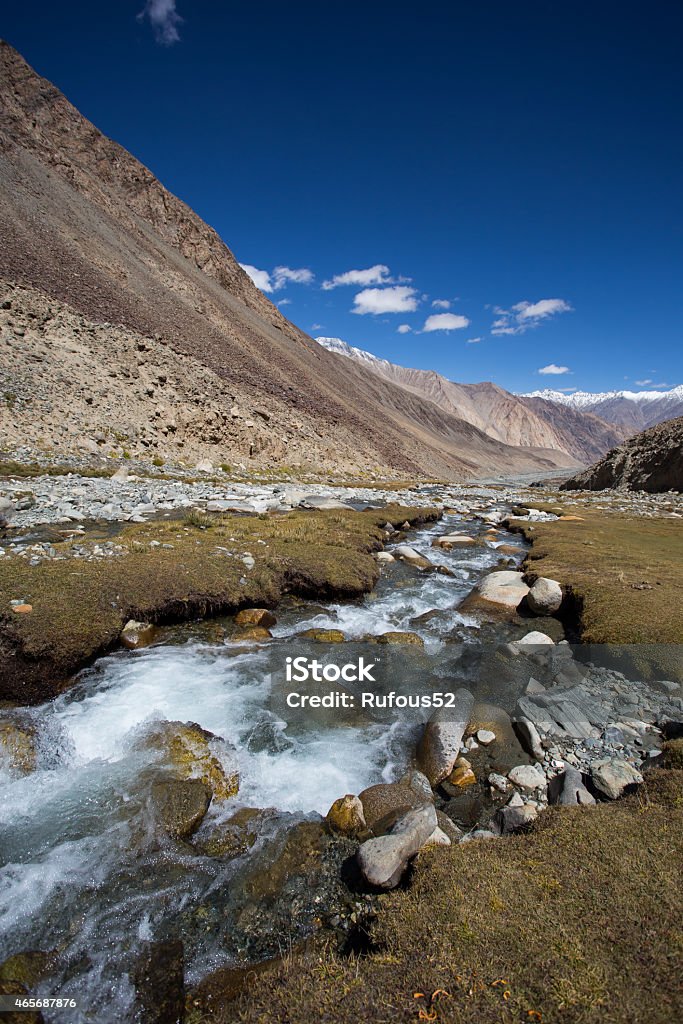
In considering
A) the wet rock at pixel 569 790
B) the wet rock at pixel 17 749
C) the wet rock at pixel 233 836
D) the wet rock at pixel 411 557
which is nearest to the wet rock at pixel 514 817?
the wet rock at pixel 569 790

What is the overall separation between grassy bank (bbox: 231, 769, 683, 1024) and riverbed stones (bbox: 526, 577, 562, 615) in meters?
7.04

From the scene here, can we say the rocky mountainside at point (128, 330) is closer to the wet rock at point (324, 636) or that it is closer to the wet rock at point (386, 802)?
the wet rock at point (324, 636)

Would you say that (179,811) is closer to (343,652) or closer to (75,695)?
(75,695)

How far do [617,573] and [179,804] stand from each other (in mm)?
11548

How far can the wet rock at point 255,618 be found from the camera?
9.94 metres

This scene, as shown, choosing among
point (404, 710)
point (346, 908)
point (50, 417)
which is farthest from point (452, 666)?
point (50, 417)

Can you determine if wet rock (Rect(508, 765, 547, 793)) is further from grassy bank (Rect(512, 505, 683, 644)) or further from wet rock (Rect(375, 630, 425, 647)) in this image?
grassy bank (Rect(512, 505, 683, 644))

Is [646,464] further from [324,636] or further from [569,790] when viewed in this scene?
[569,790]

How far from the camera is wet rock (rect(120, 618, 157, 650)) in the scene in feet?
27.8

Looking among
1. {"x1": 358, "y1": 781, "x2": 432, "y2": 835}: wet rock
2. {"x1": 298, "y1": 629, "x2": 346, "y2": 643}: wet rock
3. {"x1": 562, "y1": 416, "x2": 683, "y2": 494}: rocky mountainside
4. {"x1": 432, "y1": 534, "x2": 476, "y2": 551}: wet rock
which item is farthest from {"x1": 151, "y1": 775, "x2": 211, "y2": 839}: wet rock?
{"x1": 562, "y1": 416, "x2": 683, "y2": 494}: rocky mountainside

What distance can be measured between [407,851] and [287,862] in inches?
53.6

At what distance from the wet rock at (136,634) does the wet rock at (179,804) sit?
3439mm

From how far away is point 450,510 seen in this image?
28.8m

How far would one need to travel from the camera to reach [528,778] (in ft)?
18.4
